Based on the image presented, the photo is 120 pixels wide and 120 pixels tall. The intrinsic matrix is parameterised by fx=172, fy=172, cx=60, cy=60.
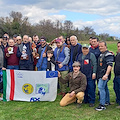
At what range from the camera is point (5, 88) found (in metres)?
6.13

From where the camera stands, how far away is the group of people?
16.9 ft

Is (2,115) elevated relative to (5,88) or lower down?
lower down

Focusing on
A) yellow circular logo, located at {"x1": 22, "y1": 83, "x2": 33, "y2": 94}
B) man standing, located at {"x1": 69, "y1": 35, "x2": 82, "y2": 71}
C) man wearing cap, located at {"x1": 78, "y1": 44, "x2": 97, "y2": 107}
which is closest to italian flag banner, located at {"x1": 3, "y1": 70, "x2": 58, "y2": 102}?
yellow circular logo, located at {"x1": 22, "y1": 83, "x2": 33, "y2": 94}

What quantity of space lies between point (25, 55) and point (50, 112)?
2.47 meters

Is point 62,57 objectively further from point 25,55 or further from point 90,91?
point 90,91

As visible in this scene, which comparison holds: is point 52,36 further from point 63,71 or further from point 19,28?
point 63,71

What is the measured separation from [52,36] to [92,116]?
32.1 meters

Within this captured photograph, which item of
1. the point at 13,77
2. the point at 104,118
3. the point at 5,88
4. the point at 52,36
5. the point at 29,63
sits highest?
the point at 52,36

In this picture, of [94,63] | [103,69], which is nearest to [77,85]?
[94,63]

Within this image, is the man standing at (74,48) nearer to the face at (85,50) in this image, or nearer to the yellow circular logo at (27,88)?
the face at (85,50)

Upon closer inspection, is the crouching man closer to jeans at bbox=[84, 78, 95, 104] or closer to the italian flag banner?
jeans at bbox=[84, 78, 95, 104]

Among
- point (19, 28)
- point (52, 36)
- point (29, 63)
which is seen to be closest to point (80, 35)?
point (52, 36)

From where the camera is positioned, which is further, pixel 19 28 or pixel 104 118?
pixel 19 28

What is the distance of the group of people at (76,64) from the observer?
5164mm
